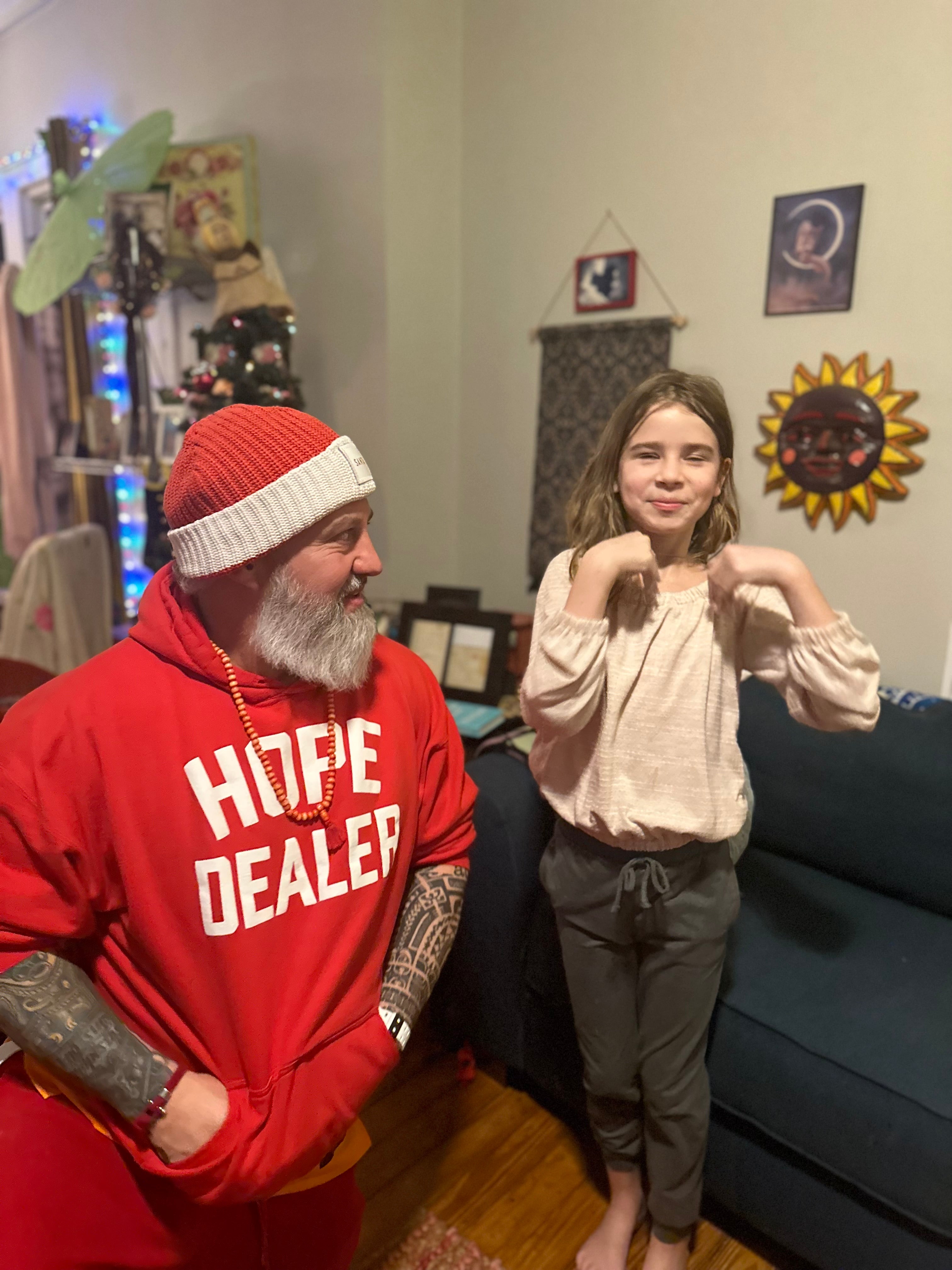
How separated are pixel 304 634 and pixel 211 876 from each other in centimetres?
29

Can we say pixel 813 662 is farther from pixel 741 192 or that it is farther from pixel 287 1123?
pixel 741 192

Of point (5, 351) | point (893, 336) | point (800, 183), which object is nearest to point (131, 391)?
point (5, 351)

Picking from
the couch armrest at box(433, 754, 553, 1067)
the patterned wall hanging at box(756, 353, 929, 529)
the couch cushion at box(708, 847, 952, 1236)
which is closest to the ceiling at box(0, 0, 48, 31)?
the patterned wall hanging at box(756, 353, 929, 529)

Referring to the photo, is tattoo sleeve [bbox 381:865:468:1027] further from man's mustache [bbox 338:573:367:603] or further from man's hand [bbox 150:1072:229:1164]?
man's mustache [bbox 338:573:367:603]

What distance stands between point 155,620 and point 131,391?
267 centimetres

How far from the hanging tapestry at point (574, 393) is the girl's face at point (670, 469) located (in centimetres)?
110

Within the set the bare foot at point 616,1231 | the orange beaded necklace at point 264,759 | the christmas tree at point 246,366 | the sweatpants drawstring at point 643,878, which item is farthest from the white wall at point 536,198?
the orange beaded necklace at point 264,759

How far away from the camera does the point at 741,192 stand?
6.51ft

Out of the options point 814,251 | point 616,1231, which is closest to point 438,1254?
point 616,1231

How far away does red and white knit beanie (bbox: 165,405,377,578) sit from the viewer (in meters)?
0.93

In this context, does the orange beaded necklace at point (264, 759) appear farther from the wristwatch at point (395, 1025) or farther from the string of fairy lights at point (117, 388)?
the string of fairy lights at point (117, 388)

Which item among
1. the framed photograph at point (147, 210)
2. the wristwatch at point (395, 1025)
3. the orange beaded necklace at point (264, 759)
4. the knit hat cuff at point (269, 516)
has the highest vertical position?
the framed photograph at point (147, 210)

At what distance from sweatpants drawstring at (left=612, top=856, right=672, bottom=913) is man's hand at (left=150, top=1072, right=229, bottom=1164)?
568 mm

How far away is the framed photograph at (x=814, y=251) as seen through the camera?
6.00 feet
